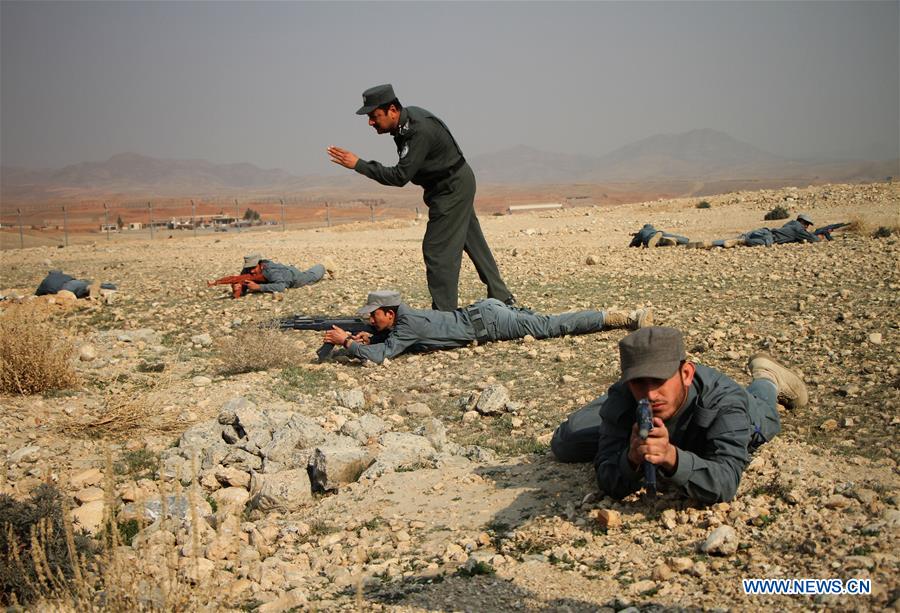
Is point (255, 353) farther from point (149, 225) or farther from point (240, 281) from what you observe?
point (149, 225)

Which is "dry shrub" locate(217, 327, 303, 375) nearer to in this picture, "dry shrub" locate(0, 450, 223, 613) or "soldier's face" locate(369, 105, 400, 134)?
"soldier's face" locate(369, 105, 400, 134)

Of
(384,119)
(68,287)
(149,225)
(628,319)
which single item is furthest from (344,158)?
(149,225)

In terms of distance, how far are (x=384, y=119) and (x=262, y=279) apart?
458cm

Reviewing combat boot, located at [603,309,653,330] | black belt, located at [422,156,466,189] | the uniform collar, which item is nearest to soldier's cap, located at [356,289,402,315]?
→ black belt, located at [422,156,466,189]

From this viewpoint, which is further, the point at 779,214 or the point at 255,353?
the point at 779,214

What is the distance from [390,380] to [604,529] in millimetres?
3296

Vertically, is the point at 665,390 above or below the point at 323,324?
above

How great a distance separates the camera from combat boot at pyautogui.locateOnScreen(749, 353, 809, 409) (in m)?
4.51

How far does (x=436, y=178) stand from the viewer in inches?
290

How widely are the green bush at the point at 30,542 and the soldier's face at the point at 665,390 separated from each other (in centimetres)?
241

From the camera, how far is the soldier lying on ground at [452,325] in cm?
686

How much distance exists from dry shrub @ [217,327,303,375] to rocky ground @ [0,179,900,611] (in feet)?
0.46

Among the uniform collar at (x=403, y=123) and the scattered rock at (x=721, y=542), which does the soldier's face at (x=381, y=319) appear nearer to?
the uniform collar at (x=403, y=123)

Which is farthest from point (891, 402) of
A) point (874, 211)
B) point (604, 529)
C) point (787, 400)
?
point (874, 211)
